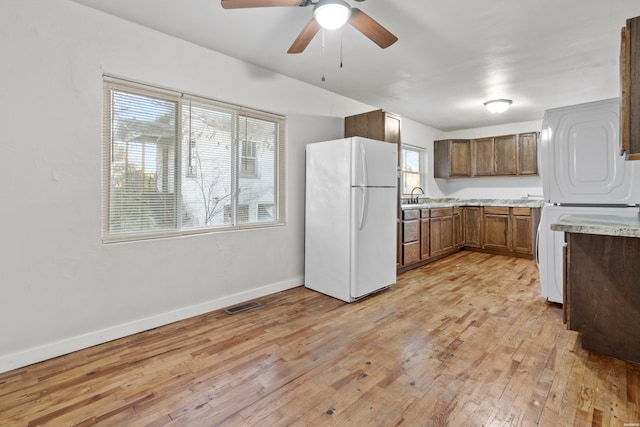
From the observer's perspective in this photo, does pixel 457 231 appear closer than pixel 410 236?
No

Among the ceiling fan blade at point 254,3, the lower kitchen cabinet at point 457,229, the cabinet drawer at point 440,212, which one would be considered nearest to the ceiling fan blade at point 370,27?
the ceiling fan blade at point 254,3

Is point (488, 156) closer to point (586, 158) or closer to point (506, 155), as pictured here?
point (506, 155)

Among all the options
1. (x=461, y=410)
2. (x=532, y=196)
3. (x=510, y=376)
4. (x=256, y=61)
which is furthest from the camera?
(x=532, y=196)

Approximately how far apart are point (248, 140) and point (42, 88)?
5.37ft

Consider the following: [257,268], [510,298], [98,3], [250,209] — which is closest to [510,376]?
[510,298]

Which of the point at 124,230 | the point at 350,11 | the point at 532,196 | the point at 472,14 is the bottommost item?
the point at 124,230

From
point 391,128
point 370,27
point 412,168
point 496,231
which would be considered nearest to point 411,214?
point 391,128

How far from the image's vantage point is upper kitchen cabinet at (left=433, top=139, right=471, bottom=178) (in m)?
6.22

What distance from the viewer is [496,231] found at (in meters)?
5.58

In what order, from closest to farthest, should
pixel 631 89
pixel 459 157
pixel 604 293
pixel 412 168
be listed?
pixel 631 89 < pixel 604 293 < pixel 412 168 < pixel 459 157

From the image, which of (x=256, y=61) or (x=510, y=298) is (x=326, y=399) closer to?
(x=510, y=298)

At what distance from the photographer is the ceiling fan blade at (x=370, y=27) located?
1.98m

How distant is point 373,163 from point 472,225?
3456 mm

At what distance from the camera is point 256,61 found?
10.6ft
